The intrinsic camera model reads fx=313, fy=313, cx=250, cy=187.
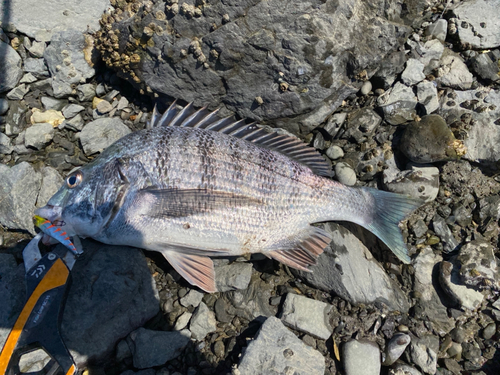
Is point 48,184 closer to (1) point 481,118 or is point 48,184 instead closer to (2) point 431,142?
(2) point 431,142

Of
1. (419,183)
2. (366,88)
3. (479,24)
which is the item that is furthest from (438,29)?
(419,183)

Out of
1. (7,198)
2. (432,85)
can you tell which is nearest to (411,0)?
(432,85)

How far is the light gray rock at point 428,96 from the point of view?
353 centimetres

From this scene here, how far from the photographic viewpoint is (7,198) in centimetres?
334

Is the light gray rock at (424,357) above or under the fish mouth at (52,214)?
above

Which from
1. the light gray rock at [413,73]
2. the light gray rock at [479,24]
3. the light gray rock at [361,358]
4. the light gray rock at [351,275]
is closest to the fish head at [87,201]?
the light gray rock at [351,275]

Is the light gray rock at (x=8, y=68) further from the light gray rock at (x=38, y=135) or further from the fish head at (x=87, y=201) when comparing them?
the fish head at (x=87, y=201)

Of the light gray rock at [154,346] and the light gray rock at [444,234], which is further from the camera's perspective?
the light gray rock at [444,234]

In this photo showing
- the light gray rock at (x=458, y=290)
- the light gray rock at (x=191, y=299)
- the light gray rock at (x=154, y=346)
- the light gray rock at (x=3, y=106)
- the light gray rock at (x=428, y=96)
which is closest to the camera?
the light gray rock at (x=154, y=346)

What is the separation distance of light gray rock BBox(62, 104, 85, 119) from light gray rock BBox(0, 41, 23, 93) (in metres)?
0.62

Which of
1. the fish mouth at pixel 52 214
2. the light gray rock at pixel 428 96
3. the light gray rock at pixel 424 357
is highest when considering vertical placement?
the light gray rock at pixel 428 96

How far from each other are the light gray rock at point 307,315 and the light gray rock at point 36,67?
3.82 metres

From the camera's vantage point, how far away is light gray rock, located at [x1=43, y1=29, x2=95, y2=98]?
3.60 m

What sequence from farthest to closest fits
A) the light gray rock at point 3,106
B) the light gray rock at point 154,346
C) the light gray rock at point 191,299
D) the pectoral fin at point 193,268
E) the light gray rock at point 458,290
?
the light gray rock at point 3,106
the light gray rock at point 191,299
the light gray rock at point 458,290
the pectoral fin at point 193,268
the light gray rock at point 154,346
